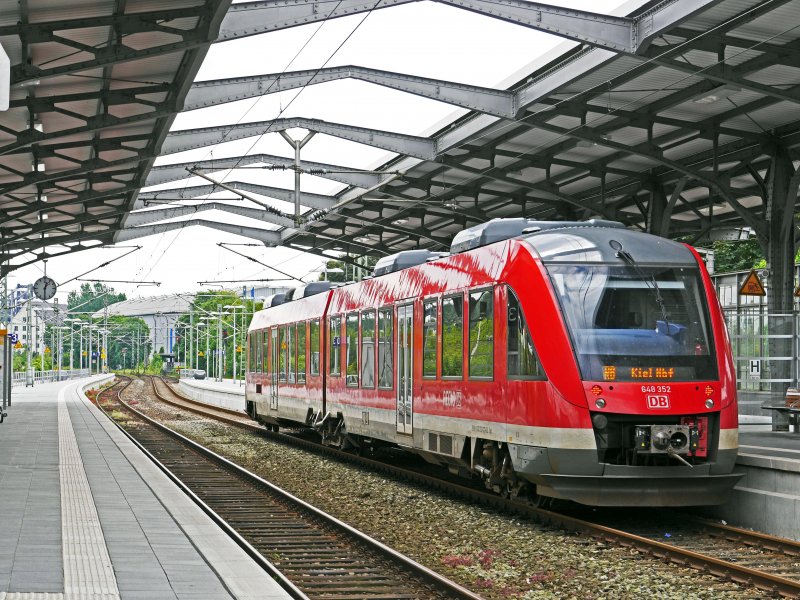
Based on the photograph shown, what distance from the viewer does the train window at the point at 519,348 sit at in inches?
498

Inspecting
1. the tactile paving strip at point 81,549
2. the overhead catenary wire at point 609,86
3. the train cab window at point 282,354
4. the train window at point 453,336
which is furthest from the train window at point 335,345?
the train window at point 453,336

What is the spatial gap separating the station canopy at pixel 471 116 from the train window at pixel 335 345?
5128 mm

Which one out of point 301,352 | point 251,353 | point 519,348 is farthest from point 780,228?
point 251,353

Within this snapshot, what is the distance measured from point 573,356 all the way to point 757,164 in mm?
16521

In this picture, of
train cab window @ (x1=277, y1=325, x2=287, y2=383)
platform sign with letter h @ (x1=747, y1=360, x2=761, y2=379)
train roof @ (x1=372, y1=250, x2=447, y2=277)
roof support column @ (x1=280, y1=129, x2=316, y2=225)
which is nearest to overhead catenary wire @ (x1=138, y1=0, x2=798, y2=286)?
roof support column @ (x1=280, y1=129, x2=316, y2=225)

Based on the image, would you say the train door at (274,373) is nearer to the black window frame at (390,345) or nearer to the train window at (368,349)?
the train window at (368,349)

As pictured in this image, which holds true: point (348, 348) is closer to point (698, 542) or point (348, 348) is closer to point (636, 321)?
point (636, 321)

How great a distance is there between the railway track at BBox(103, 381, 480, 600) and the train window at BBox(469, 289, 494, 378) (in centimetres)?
260

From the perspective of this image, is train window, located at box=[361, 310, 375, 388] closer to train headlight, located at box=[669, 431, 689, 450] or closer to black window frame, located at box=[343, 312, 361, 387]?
black window frame, located at box=[343, 312, 361, 387]

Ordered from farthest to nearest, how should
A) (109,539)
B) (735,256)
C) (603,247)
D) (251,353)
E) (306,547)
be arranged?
1. (735,256)
2. (251,353)
3. (603,247)
4. (306,547)
5. (109,539)

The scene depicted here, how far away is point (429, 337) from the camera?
16.4 meters

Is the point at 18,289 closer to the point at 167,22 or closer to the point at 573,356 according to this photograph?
the point at 167,22

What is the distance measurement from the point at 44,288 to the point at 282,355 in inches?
750

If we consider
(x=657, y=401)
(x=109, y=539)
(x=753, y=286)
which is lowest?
(x=109, y=539)
